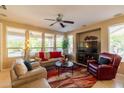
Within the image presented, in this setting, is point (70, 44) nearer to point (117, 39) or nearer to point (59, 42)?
point (59, 42)

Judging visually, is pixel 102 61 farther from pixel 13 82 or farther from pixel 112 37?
pixel 13 82

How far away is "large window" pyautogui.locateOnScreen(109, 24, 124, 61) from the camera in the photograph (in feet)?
15.2

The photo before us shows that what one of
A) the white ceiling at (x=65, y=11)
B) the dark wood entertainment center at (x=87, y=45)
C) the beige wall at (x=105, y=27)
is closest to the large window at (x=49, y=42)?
the dark wood entertainment center at (x=87, y=45)

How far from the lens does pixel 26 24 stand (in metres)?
5.93

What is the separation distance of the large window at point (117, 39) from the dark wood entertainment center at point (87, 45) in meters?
0.75

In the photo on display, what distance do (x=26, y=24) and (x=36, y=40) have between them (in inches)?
43.5

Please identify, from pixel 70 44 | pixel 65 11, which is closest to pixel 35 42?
pixel 70 44

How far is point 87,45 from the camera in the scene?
636 centimetres

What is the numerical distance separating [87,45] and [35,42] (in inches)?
121

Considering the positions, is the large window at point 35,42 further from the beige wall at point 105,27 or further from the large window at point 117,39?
the large window at point 117,39
